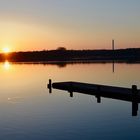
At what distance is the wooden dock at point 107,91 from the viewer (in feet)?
75.4

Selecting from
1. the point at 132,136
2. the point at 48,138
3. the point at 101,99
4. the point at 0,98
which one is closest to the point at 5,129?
the point at 48,138

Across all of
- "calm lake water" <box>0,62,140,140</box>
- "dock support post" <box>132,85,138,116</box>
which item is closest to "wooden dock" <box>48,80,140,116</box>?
"dock support post" <box>132,85,138,116</box>

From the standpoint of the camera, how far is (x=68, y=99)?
30.1 m

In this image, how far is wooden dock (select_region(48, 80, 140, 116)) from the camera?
22969 mm

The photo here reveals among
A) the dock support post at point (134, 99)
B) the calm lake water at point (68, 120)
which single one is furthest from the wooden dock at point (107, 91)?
the calm lake water at point (68, 120)

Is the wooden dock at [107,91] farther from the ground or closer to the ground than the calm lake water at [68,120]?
farther from the ground

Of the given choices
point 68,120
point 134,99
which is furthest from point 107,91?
point 68,120

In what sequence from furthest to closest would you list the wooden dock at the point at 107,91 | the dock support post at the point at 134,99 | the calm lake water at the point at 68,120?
1. the wooden dock at the point at 107,91
2. the dock support post at the point at 134,99
3. the calm lake water at the point at 68,120

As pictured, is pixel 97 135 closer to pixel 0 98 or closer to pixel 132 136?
pixel 132 136

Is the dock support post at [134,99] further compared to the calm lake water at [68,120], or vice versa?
the dock support post at [134,99]

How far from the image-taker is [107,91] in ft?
88.9

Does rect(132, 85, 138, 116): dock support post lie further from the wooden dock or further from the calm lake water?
the calm lake water

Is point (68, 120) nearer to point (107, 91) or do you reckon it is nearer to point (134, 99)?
point (134, 99)

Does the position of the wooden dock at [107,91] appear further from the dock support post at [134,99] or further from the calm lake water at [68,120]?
the calm lake water at [68,120]
